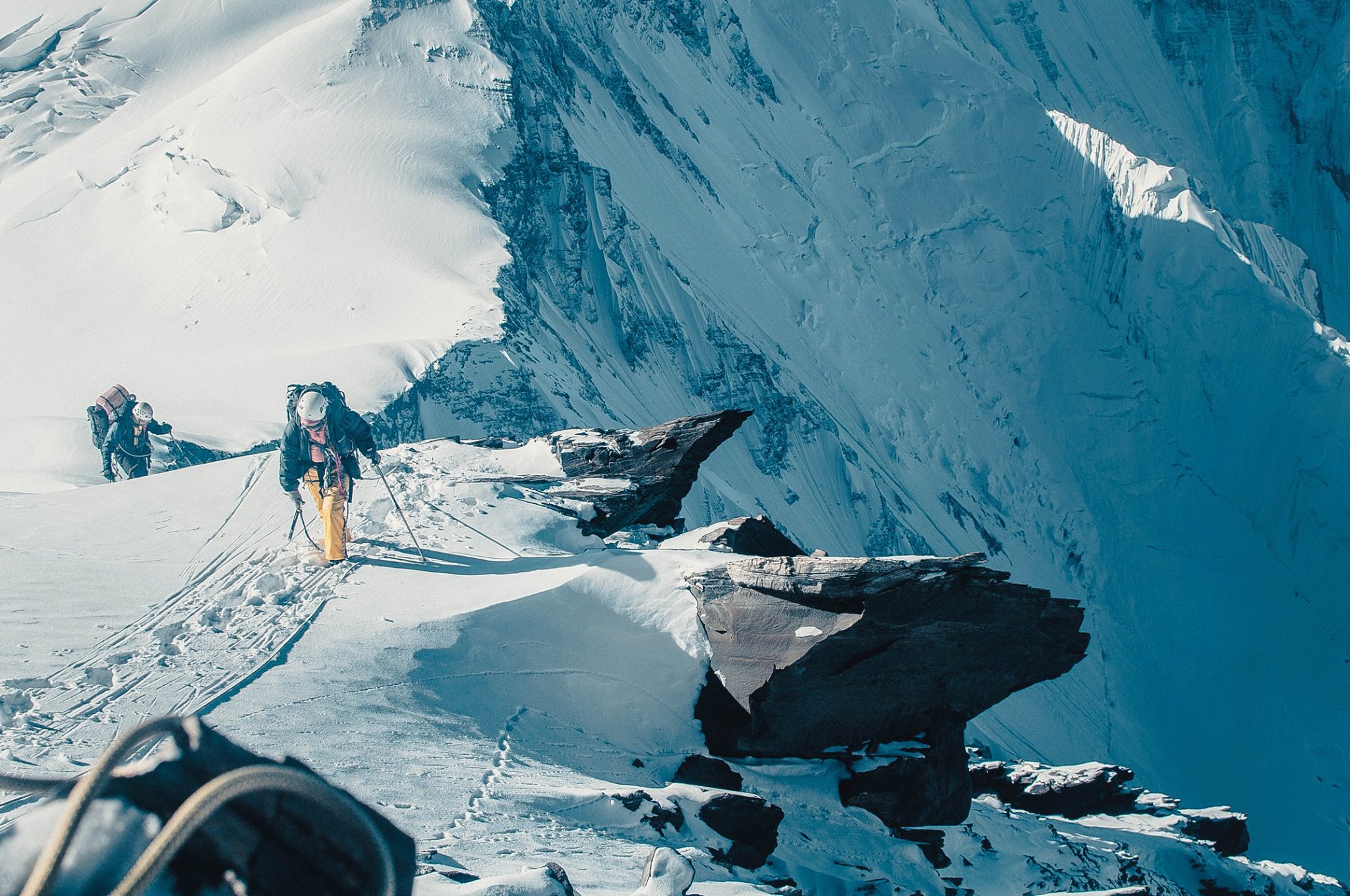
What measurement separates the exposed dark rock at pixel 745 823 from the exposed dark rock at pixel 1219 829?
9.97 metres

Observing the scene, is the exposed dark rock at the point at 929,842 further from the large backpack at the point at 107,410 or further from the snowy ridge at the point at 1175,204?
the snowy ridge at the point at 1175,204

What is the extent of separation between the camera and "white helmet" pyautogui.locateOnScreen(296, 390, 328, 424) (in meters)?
10.3

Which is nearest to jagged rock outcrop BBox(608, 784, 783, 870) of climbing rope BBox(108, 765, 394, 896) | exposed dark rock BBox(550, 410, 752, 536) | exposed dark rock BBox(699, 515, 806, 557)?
exposed dark rock BBox(699, 515, 806, 557)

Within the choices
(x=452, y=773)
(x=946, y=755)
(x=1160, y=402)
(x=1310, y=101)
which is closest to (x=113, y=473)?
(x=452, y=773)

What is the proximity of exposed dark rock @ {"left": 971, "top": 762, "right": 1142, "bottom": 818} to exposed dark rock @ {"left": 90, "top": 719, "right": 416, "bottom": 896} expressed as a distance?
12452 millimetres

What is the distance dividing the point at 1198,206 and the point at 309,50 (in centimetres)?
4441

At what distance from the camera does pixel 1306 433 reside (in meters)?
48.9

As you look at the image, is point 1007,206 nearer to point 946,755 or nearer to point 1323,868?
point 1323,868

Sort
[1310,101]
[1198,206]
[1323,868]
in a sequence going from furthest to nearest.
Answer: [1310,101], [1198,206], [1323,868]

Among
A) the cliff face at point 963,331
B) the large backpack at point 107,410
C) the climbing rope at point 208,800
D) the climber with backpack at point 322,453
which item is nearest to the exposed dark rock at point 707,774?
the climber with backpack at point 322,453

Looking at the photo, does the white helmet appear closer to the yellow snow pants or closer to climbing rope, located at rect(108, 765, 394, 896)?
the yellow snow pants

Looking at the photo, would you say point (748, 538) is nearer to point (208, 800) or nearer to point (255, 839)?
point (255, 839)

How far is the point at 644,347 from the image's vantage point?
102 ft

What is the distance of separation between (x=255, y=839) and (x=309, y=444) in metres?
8.25
